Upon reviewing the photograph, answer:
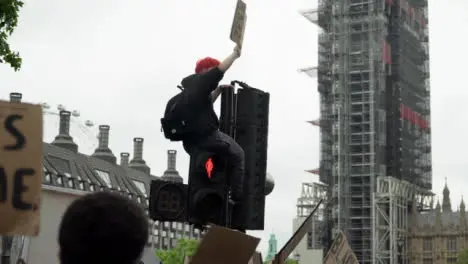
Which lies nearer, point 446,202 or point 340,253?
point 340,253

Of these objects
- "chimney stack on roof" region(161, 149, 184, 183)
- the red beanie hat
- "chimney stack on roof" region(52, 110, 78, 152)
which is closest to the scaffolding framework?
"chimney stack on roof" region(161, 149, 184, 183)

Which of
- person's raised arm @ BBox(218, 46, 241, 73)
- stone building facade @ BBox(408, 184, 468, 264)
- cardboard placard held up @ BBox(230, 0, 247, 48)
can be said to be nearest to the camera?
person's raised arm @ BBox(218, 46, 241, 73)

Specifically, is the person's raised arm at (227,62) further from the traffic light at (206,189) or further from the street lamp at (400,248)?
the street lamp at (400,248)

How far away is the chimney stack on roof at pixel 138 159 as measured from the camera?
368 ft

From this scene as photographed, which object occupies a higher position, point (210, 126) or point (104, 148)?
point (104, 148)

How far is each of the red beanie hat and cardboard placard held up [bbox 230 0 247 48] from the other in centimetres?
22

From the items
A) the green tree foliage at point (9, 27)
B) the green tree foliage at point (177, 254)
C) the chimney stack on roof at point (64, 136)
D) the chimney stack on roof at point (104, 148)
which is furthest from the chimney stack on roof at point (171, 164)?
the green tree foliage at point (9, 27)

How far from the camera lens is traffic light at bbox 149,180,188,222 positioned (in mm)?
6571

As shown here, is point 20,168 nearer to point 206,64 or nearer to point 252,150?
point 206,64

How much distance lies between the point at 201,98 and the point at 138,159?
107 m

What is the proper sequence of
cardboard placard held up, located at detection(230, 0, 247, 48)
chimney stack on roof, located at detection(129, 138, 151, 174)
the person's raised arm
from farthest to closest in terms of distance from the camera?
chimney stack on roof, located at detection(129, 138, 151, 174), cardboard placard held up, located at detection(230, 0, 247, 48), the person's raised arm

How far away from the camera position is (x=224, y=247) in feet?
15.0

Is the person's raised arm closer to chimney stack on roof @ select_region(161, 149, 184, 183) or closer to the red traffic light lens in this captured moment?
the red traffic light lens

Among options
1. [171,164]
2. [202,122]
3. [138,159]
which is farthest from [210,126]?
[171,164]
